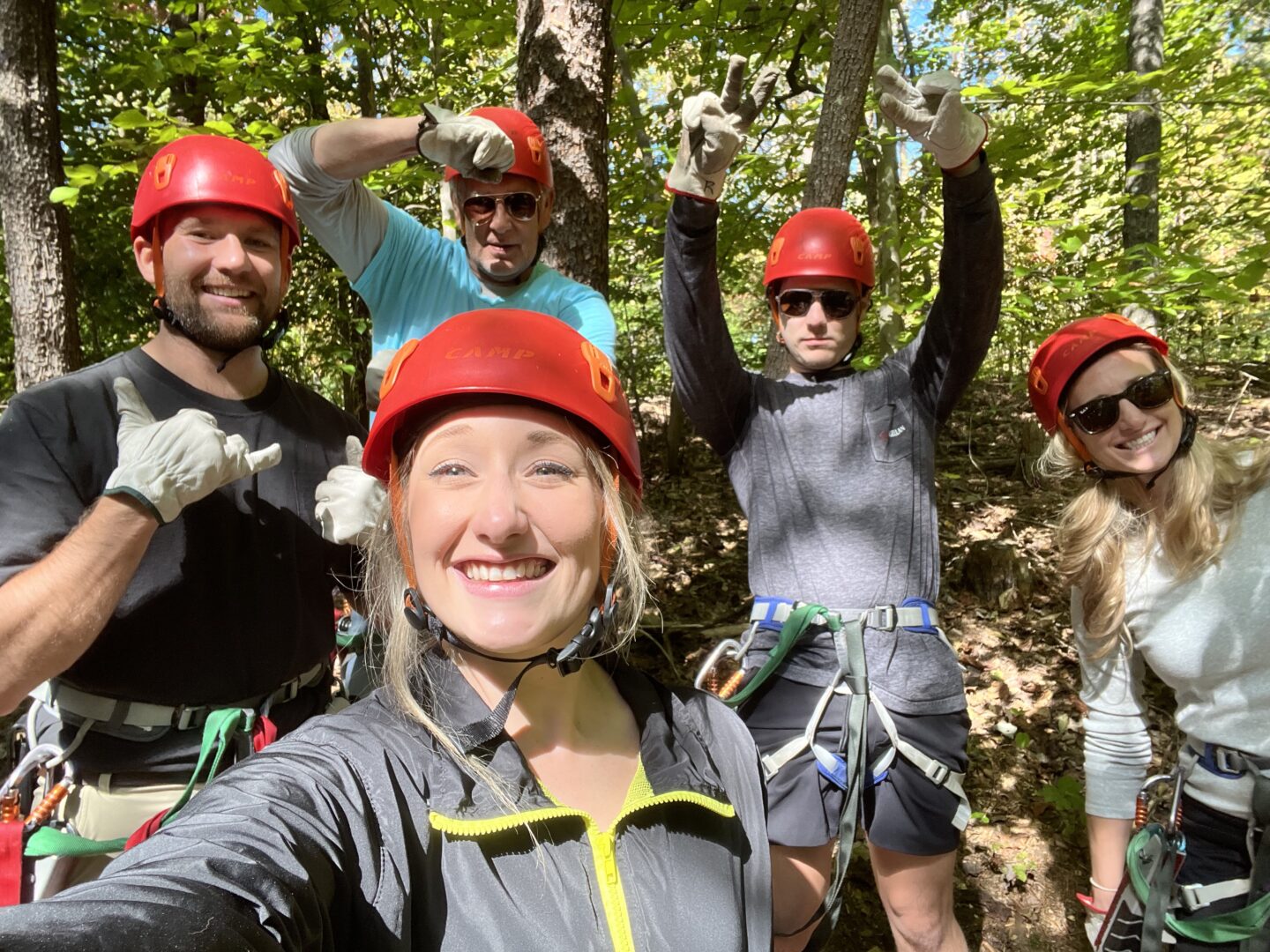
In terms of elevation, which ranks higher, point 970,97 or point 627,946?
point 970,97

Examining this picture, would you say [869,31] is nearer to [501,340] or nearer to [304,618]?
[501,340]

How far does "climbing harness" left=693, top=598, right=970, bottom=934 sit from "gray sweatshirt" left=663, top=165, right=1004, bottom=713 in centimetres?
4

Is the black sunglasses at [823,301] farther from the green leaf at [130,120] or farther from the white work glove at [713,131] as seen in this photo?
the green leaf at [130,120]

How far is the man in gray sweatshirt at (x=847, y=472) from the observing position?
224 centimetres

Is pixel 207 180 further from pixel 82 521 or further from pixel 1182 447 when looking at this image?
pixel 1182 447

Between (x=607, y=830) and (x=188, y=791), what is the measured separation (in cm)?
121

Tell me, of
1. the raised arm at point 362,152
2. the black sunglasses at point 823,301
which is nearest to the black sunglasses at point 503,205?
the raised arm at point 362,152

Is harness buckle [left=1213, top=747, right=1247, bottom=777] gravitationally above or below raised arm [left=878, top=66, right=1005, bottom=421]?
below

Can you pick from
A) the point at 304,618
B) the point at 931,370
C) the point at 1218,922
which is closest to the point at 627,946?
the point at 304,618

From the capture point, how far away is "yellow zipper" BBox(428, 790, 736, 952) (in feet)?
3.73

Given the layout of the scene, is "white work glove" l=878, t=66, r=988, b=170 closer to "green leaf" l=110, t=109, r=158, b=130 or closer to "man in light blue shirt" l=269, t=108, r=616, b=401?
"man in light blue shirt" l=269, t=108, r=616, b=401

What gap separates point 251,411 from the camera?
6.63ft

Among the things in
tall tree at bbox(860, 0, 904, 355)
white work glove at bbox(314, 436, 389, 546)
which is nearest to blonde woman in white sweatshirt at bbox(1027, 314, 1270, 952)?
tall tree at bbox(860, 0, 904, 355)

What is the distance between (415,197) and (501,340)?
6493 millimetres
